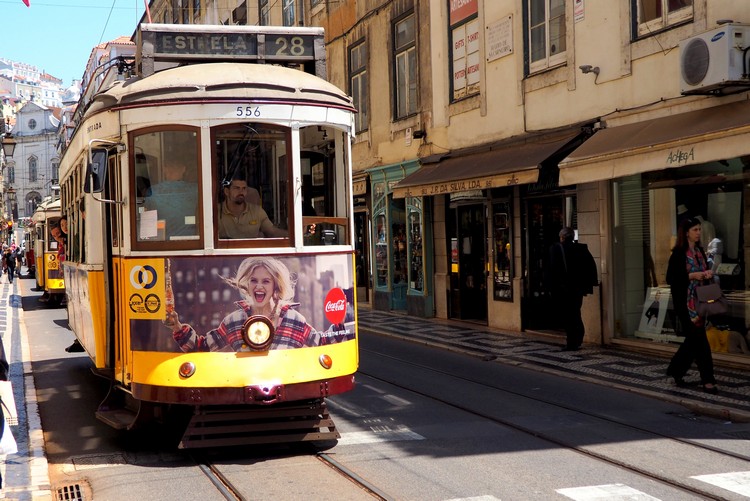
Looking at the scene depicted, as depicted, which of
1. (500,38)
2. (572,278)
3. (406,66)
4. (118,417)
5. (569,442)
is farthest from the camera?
(406,66)

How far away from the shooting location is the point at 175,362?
22.6 feet

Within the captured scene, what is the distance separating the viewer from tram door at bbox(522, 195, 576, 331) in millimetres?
15092

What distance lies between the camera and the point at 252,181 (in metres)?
7.10

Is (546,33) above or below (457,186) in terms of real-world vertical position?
above

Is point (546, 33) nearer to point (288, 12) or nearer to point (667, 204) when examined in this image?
point (667, 204)

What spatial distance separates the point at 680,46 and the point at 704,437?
18.1 feet

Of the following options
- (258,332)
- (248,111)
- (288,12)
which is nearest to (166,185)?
(248,111)

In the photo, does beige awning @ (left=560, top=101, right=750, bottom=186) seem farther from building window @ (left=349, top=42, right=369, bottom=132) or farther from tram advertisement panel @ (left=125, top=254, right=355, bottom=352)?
building window @ (left=349, top=42, right=369, bottom=132)

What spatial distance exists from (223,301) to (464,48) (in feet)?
38.9

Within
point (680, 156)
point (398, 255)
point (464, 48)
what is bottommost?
point (398, 255)

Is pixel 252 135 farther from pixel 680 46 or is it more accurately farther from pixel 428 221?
pixel 428 221

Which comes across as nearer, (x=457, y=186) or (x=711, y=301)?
(x=711, y=301)

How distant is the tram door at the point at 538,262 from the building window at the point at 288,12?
14875 millimetres

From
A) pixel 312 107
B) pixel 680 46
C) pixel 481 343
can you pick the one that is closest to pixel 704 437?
pixel 312 107
